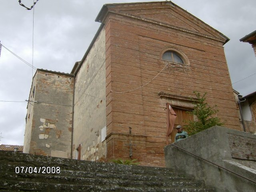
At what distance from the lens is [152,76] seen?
1503cm

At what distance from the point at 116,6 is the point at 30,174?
12147 millimetres

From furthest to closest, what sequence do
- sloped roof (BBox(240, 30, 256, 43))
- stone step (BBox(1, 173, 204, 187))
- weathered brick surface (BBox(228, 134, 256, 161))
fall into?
sloped roof (BBox(240, 30, 256, 43)) < weathered brick surface (BBox(228, 134, 256, 161)) < stone step (BBox(1, 173, 204, 187))

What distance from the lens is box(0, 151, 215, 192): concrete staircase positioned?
4.88 meters

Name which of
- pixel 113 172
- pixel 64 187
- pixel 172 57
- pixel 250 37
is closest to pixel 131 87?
pixel 172 57

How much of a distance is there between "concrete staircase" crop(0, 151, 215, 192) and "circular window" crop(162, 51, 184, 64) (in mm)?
9873

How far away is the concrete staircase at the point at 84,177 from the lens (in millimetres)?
4875

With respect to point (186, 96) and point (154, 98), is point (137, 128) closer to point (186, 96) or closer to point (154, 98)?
point (154, 98)

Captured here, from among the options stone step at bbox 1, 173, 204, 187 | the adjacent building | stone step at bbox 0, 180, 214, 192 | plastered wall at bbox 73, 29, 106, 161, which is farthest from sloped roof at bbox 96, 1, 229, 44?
stone step at bbox 0, 180, 214, 192

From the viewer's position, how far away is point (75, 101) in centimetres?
1950

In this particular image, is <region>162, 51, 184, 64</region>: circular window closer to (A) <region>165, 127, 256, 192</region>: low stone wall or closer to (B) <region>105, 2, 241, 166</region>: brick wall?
(B) <region>105, 2, 241, 166</region>: brick wall

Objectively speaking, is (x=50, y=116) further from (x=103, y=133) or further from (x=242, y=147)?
(x=242, y=147)

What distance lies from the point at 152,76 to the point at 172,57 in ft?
7.30

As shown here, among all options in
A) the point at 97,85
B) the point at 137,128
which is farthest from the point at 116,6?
the point at 137,128

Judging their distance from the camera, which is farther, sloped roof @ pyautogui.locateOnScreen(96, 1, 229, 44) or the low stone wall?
sloped roof @ pyautogui.locateOnScreen(96, 1, 229, 44)
